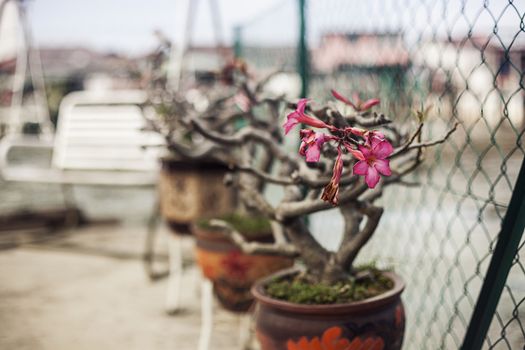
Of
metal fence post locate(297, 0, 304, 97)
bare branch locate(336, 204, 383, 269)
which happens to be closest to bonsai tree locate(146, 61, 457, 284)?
bare branch locate(336, 204, 383, 269)

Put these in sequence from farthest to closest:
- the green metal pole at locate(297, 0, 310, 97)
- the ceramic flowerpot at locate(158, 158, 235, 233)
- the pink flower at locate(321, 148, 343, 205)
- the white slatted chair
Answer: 1. the white slatted chair
2. the ceramic flowerpot at locate(158, 158, 235, 233)
3. the green metal pole at locate(297, 0, 310, 97)
4. the pink flower at locate(321, 148, 343, 205)

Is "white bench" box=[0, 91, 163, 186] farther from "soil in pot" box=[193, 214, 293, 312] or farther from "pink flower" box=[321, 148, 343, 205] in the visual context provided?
"pink flower" box=[321, 148, 343, 205]

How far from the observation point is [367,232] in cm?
187

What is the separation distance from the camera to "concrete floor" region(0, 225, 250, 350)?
311 cm

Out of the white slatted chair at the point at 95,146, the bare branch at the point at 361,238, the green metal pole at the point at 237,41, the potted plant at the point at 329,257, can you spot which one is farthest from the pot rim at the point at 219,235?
the green metal pole at the point at 237,41

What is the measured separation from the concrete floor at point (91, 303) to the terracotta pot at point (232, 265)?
307 mm

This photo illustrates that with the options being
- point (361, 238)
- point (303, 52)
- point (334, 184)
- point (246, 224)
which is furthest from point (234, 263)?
point (334, 184)

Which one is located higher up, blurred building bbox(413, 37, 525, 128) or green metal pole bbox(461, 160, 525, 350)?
blurred building bbox(413, 37, 525, 128)

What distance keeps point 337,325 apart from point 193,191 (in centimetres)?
187

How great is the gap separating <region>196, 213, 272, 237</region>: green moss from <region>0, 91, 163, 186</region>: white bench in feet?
6.68

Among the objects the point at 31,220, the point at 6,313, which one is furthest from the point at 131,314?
the point at 31,220

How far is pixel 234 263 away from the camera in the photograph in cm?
281

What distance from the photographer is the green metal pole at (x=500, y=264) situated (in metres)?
1.50

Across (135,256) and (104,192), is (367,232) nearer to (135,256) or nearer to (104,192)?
(135,256)
